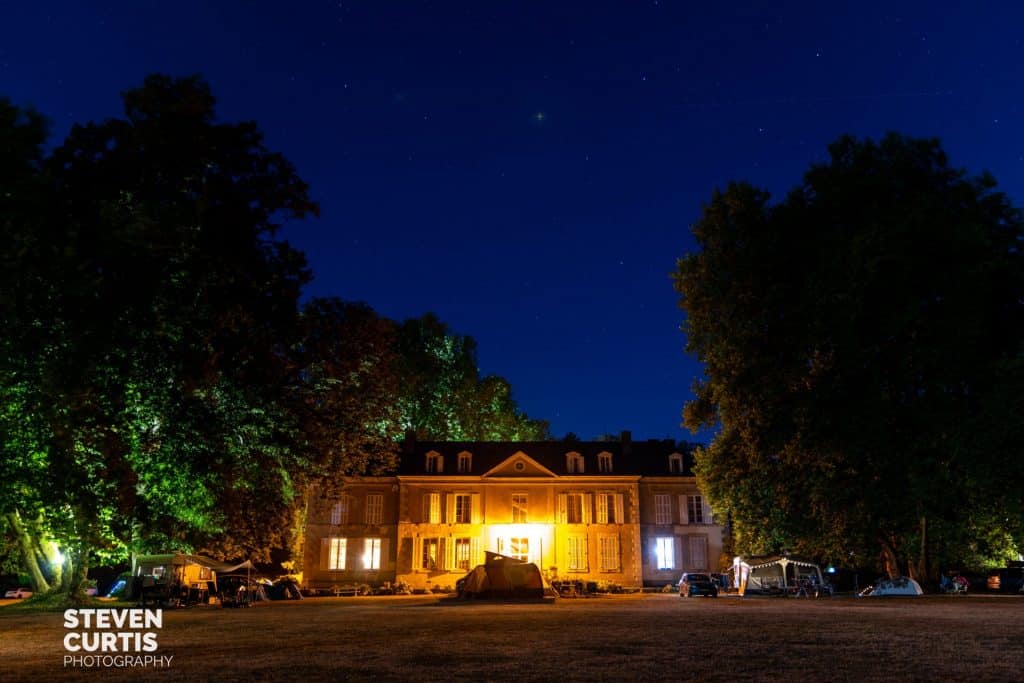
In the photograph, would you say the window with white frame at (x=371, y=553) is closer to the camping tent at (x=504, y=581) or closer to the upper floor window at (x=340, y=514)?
the upper floor window at (x=340, y=514)

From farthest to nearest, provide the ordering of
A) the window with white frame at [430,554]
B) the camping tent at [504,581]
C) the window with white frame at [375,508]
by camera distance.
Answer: the window with white frame at [375,508], the window with white frame at [430,554], the camping tent at [504,581]

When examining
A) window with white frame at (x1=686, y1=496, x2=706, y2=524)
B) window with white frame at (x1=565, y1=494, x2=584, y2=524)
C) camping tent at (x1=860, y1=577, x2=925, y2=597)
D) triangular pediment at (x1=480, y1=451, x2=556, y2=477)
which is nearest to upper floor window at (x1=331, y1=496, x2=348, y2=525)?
triangular pediment at (x1=480, y1=451, x2=556, y2=477)

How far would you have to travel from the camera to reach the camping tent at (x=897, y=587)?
95.8 ft

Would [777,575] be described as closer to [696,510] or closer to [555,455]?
[696,510]

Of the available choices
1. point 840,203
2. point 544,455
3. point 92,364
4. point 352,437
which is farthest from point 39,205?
point 544,455

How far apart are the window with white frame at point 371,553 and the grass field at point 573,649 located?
Answer: 101 feet

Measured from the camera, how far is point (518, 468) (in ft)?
160

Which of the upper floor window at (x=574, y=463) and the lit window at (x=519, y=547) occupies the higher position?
the upper floor window at (x=574, y=463)

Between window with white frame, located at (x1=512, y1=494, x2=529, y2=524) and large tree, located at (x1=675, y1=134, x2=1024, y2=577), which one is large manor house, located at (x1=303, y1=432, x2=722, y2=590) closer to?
window with white frame, located at (x1=512, y1=494, x2=529, y2=524)

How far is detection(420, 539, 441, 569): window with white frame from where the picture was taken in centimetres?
4719

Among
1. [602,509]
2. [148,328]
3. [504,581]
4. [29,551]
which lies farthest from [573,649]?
[602,509]

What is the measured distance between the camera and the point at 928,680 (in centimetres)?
793

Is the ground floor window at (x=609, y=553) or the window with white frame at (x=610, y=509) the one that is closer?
the ground floor window at (x=609, y=553)

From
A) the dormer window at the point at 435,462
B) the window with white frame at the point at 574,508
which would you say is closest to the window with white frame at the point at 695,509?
the window with white frame at the point at 574,508
